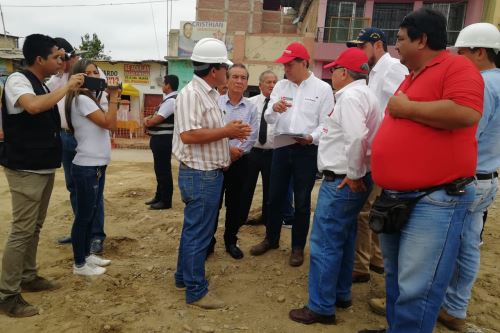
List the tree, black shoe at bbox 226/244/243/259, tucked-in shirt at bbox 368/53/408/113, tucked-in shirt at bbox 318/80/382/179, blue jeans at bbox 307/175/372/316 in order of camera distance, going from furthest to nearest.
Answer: the tree < black shoe at bbox 226/244/243/259 < tucked-in shirt at bbox 368/53/408/113 < blue jeans at bbox 307/175/372/316 < tucked-in shirt at bbox 318/80/382/179

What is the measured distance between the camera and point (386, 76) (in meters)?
3.44

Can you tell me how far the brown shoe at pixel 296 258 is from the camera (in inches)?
152

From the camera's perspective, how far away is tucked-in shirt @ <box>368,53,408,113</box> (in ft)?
11.1

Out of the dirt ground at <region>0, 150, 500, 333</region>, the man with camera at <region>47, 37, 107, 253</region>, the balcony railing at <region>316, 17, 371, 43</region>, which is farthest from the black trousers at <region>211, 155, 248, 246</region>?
the balcony railing at <region>316, 17, 371, 43</region>

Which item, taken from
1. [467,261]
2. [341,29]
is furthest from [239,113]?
[341,29]

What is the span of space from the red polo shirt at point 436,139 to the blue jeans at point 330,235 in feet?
2.24

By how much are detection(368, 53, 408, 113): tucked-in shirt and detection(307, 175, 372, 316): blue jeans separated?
1.11 metres

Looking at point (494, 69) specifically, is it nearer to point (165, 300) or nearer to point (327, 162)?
point (327, 162)

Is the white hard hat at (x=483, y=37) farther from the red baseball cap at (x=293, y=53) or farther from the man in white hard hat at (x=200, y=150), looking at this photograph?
the man in white hard hat at (x=200, y=150)

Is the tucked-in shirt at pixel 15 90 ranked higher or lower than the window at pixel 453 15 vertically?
lower

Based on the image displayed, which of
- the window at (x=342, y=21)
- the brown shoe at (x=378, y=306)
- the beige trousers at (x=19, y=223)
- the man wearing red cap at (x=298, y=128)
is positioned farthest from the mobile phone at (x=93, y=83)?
→ the window at (x=342, y=21)

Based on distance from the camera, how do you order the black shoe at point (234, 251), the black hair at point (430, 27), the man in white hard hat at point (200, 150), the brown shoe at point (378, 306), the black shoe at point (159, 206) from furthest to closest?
the black shoe at point (159, 206)
the black shoe at point (234, 251)
the brown shoe at point (378, 306)
the man in white hard hat at point (200, 150)
the black hair at point (430, 27)

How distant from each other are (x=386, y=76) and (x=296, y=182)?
51.8 inches

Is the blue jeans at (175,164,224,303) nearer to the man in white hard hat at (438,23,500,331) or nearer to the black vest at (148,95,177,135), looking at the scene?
the man in white hard hat at (438,23,500,331)
